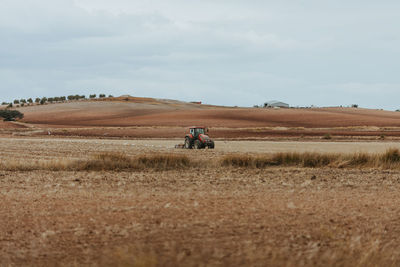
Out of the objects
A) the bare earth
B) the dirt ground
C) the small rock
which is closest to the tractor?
the dirt ground

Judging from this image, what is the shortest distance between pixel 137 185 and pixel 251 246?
27.9ft

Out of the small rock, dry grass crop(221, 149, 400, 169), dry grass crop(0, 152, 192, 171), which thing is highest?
dry grass crop(221, 149, 400, 169)

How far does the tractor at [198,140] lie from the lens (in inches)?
1433

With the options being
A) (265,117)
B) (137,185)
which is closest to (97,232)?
(137,185)

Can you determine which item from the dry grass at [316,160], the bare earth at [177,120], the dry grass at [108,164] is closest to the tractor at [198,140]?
the dry grass at [316,160]

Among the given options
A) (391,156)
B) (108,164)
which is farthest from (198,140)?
(108,164)

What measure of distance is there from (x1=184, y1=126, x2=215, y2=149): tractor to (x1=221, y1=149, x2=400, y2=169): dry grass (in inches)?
459

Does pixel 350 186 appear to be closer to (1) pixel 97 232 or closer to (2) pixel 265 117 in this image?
(1) pixel 97 232

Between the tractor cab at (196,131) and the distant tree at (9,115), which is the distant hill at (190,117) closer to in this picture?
the distant tree at (9,115)

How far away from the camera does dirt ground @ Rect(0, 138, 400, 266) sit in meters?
7.92

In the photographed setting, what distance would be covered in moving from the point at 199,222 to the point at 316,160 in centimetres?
1521

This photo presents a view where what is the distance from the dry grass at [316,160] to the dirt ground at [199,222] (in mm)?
5566

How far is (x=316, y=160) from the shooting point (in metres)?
24.2

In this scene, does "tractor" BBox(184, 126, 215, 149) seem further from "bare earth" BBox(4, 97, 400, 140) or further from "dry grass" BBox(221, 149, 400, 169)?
"bare earth" BBox(4, 97, 400, 140)
